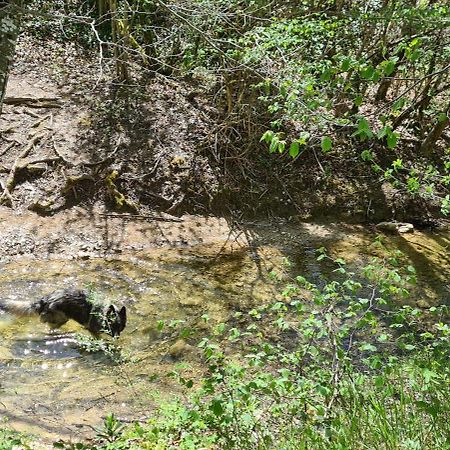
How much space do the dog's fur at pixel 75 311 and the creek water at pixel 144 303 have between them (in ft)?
0.37

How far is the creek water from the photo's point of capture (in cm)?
473

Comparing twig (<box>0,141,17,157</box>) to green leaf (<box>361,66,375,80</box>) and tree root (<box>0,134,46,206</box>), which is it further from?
green leaf (<box>361,66,375,80</box>)

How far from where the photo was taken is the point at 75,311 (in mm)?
6211

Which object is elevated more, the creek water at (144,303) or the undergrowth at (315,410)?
the undergrowth at (315,410)

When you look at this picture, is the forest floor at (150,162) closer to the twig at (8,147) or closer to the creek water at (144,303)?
the twig at (8,147)

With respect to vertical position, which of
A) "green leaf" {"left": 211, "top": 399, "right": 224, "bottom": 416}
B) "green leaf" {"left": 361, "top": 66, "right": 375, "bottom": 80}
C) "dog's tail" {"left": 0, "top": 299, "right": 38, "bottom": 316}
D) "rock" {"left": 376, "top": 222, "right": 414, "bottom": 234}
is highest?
"green leaf" {"left": 361, "top": 66, "right": 375, "bottom": 80}

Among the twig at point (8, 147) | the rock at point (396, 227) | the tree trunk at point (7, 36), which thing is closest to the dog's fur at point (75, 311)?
the tree trunk at point (7, 36)

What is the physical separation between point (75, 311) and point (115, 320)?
1.71 ft

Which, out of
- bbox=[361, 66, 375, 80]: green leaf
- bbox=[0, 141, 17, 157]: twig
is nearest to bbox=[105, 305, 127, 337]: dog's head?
bbox=[361, 66, 375, 80]: green leaf

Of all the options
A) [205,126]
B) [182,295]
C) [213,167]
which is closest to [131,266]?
[182,295]

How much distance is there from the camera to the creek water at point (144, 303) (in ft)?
15.5

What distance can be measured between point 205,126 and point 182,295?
459 centimetres

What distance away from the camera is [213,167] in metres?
10.0

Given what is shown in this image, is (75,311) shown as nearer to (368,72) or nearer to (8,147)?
(8,147)
